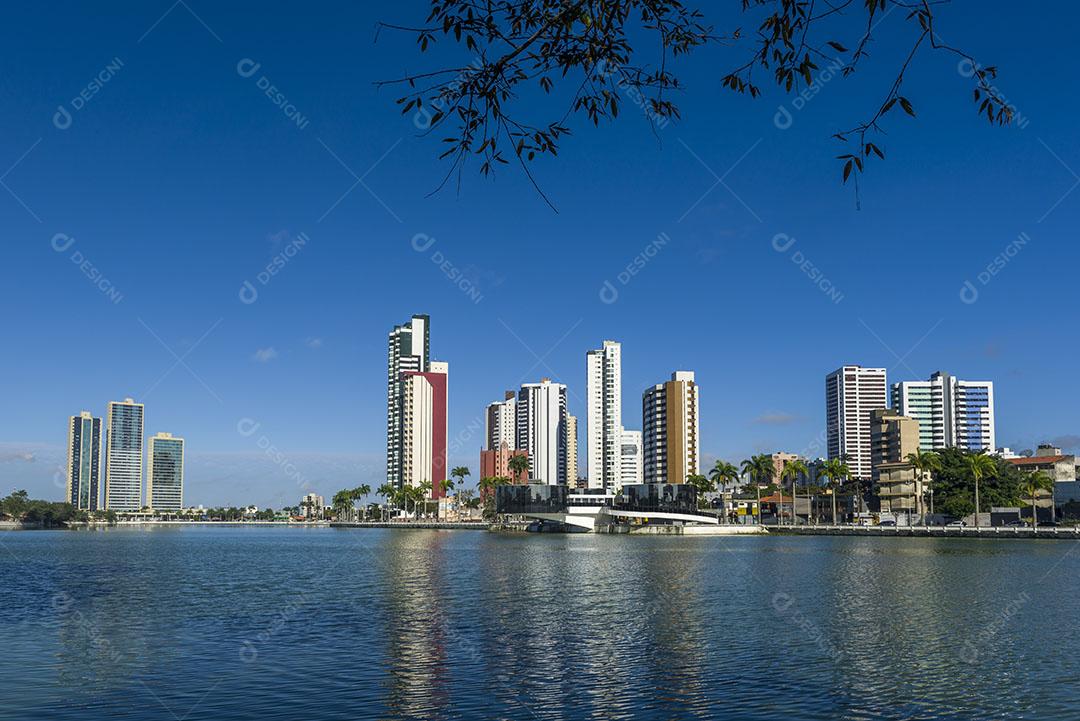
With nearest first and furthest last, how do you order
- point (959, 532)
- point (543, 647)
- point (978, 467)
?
1. point (543, 647)
2. point (959, 532)
3. point (978, 467)

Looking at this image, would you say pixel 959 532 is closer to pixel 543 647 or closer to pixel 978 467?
pixel 978 467

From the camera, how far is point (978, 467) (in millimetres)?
182625

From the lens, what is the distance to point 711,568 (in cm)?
9106

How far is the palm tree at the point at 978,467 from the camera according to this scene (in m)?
181

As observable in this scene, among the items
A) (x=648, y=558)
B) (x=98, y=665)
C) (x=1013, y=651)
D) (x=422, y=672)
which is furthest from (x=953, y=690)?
(x=648, y=558)

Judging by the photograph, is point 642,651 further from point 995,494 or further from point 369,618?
point 995,494

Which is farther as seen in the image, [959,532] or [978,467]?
[978,467]

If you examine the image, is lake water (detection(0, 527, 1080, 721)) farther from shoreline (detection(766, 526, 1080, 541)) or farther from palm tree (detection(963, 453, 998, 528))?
palm tree (detection(963, 453, 998, 528))

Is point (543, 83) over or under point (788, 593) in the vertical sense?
over

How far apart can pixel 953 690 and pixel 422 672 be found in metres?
17.8

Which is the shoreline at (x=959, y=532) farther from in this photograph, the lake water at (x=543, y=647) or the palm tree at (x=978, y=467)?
the lake water at (x=543, y=647)

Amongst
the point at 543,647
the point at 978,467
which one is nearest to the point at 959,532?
the point at 978,467

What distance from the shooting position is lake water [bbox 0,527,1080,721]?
93.8 ft

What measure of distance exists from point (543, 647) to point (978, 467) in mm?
166949
